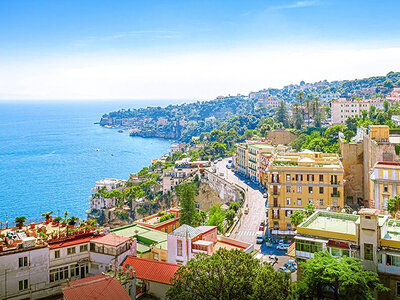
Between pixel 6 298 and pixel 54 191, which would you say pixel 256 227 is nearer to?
pixel 6 298

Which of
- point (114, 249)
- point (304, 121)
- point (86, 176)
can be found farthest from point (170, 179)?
point (114, 249)

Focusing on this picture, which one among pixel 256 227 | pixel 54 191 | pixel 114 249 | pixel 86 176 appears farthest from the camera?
pixel 86 176

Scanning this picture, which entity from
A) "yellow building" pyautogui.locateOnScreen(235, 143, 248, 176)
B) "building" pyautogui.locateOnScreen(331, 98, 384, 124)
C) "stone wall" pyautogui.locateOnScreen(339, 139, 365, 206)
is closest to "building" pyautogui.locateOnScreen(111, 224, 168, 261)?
"stone wall" pyautogui.locateOnScreen(339, 139, 365, 206)

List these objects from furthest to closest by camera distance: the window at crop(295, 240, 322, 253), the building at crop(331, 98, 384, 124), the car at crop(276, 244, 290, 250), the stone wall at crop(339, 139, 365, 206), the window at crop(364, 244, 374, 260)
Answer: the building at crop(331, 98, 384, 124), the stone wall at crop(339, 139, 365, 206), the car at crop(276, 244, 290, 250), the window at crop(295, 240, 322, 253), the window at crop(364, 244, 374, 260)

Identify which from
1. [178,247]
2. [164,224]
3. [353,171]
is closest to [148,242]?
[178,247]

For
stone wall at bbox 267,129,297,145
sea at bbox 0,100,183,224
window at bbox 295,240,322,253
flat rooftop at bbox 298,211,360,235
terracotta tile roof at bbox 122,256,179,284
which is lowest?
sea at bbox 0,100,183,224

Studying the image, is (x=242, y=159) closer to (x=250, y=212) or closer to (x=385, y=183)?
(x=250, y=212)

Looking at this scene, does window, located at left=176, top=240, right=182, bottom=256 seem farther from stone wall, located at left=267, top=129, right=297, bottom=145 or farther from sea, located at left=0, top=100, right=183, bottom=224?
stone wall, located at left=267, top=129, right=297, bottom=145

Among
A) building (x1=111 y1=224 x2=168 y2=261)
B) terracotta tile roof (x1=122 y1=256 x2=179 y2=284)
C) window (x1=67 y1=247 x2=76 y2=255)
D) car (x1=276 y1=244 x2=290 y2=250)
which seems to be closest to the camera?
terracotta tile roof (x1=122 y1=256 x2=179 y2=284)
